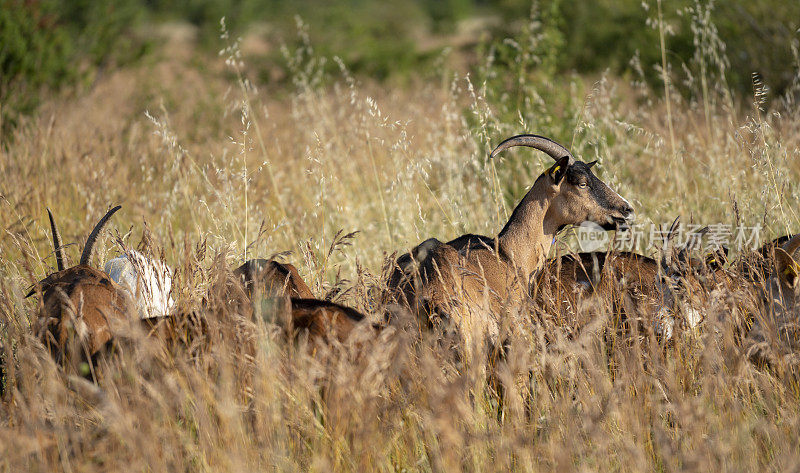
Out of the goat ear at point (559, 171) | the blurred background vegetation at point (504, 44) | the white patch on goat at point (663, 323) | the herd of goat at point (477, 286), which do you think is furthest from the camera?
the blurred background vegetation at point (504, 44)

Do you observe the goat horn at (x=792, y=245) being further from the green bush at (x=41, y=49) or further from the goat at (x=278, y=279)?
the green bush at (x=41, y=49)

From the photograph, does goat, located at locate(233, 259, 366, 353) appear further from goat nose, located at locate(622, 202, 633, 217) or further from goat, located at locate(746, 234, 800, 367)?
goat nose, located at locate(622, 202, 633, 217)

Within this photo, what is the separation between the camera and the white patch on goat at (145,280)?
3562 mm

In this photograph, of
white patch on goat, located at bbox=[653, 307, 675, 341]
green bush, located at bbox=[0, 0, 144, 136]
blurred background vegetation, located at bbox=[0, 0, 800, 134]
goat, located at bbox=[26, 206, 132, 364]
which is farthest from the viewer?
green bush, located at bbox=[0, 0, 144, 136]

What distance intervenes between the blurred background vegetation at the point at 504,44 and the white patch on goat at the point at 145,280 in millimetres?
3167

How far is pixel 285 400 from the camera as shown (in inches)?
118

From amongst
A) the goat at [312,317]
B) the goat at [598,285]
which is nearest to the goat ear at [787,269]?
the goat at [598,285]

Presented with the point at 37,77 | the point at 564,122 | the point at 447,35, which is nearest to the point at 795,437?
the point at 564,122

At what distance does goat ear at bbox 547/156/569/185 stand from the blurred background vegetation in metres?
1.44

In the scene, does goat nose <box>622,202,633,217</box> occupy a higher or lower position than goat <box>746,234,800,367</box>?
higher

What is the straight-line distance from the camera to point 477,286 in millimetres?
4469

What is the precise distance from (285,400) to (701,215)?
439 centimetres

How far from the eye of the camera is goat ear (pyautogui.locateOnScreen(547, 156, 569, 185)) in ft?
16.9

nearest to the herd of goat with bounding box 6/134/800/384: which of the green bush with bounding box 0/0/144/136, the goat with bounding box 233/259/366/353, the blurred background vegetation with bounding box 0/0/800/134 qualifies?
the goat with bounding box 233/259/366/353
